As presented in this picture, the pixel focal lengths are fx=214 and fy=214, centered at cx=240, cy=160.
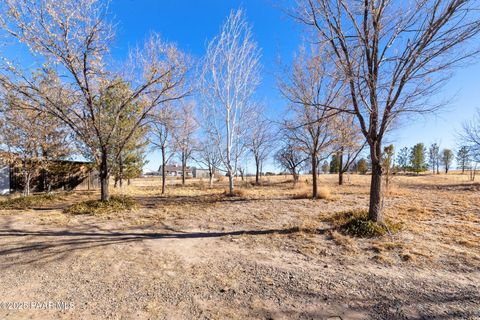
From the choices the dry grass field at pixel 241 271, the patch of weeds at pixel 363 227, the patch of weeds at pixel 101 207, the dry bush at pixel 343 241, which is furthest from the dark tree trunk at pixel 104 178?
the patch of weeds at pixel 363 227

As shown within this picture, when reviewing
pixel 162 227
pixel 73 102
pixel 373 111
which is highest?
pixel 73 102

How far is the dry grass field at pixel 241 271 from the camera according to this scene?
2412 millimetres

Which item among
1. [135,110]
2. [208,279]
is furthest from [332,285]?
[135,110]

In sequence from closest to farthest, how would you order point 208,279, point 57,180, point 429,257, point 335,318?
point 335,318, point 208,279, point 429,257, point 57,180

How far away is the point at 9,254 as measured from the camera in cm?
396

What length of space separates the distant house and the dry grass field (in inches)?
414

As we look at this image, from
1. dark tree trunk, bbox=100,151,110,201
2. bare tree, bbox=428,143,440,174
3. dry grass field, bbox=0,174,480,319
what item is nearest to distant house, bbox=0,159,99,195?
dark tree trunk, bbox=100,151,110,201

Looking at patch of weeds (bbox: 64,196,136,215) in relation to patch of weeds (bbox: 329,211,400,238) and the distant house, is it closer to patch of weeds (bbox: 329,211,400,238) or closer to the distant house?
the distant house

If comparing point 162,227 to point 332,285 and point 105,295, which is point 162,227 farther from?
point 332,285

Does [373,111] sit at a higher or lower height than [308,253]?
higher

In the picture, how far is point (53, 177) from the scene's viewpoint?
15938 mm

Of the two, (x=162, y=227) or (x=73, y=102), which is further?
(x=73, y=102)

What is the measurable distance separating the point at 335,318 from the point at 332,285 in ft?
2.28

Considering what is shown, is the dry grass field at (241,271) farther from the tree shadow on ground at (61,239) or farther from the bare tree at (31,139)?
the bare tree at (31,139)
